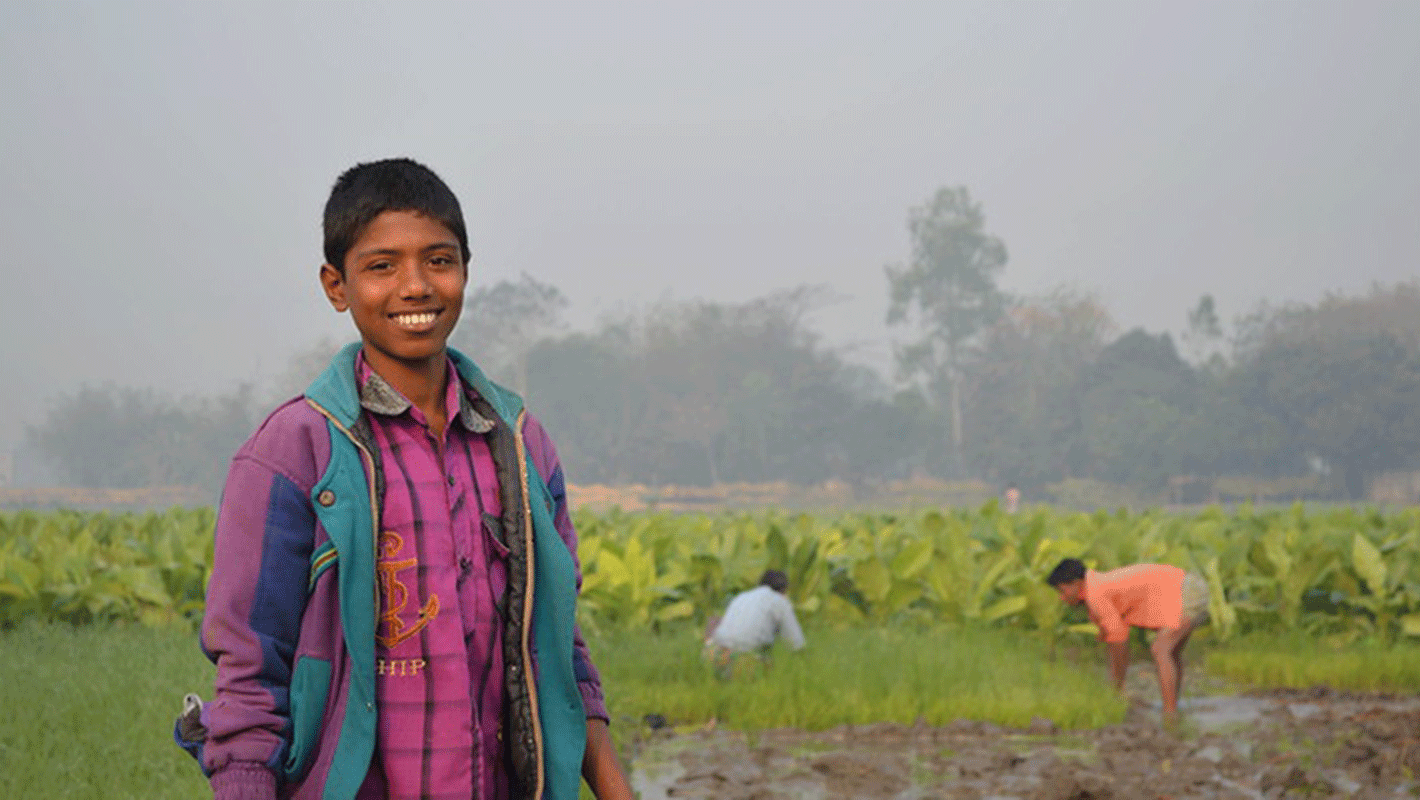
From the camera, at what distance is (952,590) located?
9.57 meters

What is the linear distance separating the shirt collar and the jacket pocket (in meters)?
0.32

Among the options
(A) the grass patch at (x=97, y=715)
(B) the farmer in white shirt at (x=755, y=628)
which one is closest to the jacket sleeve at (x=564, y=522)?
(A) the grass patch at (x=97, y=715)

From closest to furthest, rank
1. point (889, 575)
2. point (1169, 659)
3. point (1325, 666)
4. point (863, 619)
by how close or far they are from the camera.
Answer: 1. point (1169, 659)
2. point (1325, 666)
3. point (889, 575)
4. point (863, 619)

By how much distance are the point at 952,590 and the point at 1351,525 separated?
167 inches

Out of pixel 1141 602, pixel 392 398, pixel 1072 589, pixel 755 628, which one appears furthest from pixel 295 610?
pixel 1141 602

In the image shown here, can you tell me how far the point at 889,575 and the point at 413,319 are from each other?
7942mm

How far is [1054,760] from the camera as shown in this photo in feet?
20.9

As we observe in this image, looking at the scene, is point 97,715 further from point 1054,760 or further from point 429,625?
point 429,625

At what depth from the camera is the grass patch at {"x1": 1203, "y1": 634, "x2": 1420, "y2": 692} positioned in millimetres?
8516

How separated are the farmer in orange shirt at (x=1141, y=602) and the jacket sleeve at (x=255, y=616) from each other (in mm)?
6332

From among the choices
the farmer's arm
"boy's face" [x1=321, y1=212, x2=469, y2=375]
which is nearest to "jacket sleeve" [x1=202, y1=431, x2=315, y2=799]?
"boy's face" [x1=321, y1=212, x2=469, y2=375]

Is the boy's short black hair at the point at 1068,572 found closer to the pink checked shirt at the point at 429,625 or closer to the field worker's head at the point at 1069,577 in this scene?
the field worker's head at the point at 1069,577

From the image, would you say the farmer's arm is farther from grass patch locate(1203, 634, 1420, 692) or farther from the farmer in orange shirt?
grass patch locate(1203, 634, 1420, 692)

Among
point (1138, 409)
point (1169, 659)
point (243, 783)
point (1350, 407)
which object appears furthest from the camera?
point (1138, 409)
